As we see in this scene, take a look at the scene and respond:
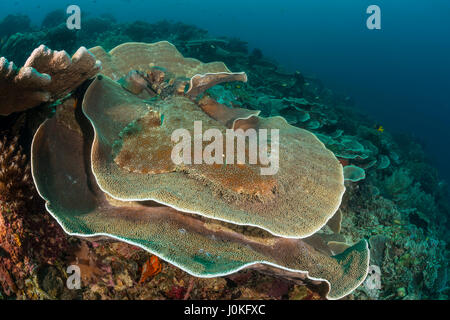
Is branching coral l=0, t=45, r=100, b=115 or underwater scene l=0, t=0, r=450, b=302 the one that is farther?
underwater scene l=0, t=0, r=450, b=302

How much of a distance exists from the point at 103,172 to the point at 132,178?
0.23 meters

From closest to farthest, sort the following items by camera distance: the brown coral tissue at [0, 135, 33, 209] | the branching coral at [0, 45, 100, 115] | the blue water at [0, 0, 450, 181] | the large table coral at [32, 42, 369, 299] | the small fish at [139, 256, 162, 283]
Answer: the branching coral at [0, 45, 100, 115], the large table coral at [32, 42, 369, 299], the brown coral tissue at [0, 135, 33, 209], the small fish at [139, 256, 162, 283], the blue water at [0, 0, 450, 181]

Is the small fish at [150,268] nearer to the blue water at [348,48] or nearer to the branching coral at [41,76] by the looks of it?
the branching coral at [41,76]

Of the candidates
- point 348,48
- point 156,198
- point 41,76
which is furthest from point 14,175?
point 348,48

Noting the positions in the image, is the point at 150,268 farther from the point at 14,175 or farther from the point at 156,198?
the point at 14,175

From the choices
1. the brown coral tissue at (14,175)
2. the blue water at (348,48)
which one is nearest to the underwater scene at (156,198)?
the brown coral tissue at (14,175)

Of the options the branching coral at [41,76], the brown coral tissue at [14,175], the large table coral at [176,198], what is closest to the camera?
the branching coral at [41,76]

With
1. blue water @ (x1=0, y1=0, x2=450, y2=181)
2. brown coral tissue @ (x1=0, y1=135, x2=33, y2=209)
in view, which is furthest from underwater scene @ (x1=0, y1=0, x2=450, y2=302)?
blue water @ (x1=0, y1=0, x2=450, y2=181)

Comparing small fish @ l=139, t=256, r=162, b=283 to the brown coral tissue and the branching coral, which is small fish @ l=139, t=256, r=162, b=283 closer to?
the brown coral tissue

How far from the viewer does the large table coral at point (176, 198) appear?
190cm

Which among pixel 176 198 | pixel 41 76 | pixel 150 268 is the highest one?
pixel 41 76

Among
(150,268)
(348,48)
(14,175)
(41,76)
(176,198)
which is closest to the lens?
(41,76)

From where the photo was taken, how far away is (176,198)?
186cm

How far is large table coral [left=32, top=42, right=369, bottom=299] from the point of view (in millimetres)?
1897
